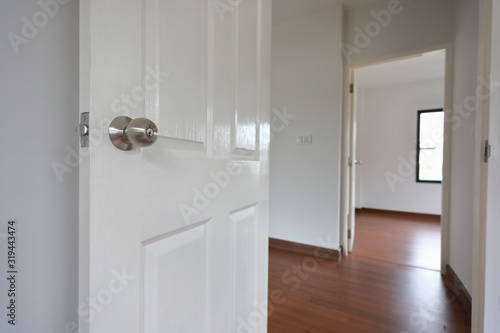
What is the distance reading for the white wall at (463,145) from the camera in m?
1.62

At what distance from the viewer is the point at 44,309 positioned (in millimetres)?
460

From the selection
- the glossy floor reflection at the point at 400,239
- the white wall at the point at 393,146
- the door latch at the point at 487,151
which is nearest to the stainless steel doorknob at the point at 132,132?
the door latch at the point at 487,151

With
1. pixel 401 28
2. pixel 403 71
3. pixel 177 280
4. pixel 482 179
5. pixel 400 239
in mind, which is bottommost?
pixel 400 239

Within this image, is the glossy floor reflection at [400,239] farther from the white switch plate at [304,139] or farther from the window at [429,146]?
the white switch plate at [304,139]

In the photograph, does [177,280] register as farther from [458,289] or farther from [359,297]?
[458,289]

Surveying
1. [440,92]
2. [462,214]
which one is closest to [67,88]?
[462,214]

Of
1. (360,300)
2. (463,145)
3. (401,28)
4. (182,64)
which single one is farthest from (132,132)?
(401,28)

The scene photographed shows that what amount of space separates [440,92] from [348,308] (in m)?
4.43

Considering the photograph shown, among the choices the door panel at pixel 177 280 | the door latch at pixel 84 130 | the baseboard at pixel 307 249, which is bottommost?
the baseboard at pixel 307 249

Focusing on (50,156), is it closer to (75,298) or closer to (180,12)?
(75,298)

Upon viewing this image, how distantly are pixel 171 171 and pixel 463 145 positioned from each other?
2.24 m

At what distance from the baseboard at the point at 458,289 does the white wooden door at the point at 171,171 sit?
1.63 metres

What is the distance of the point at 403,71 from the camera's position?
391 centimetres

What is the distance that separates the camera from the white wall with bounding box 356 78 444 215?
172 inches
